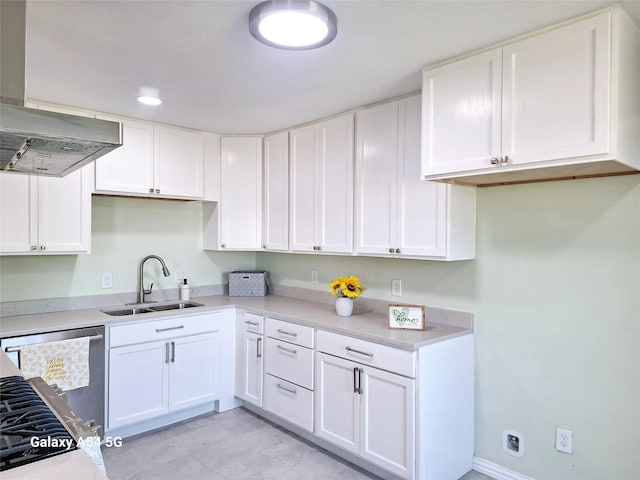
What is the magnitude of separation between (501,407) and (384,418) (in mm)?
714

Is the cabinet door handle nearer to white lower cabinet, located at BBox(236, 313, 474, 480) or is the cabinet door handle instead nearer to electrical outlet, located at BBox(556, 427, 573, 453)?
white lower cabinet, located at BBox(236, 313, 474, 480)

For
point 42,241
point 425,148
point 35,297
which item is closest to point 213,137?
point 42,241

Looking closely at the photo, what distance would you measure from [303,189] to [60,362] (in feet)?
6.73

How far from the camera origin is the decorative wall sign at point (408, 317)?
8.53 ft

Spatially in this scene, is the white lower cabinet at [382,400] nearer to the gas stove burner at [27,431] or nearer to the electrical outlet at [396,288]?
the electrical outlet at [396,288]

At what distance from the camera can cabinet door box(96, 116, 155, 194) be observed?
3133mm

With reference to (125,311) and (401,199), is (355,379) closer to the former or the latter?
(401,199)

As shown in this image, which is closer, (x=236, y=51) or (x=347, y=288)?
(x=236, y=51)

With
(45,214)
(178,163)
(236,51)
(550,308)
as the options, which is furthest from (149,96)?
(550,308)

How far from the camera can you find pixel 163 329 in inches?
124

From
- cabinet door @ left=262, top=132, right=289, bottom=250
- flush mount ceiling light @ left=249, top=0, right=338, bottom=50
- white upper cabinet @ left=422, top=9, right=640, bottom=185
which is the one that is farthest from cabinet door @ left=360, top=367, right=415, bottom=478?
flush mount ceiling light @ left=249, top=0, right=338, bottom=50

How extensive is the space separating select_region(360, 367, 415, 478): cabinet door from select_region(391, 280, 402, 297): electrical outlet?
0.73 meters

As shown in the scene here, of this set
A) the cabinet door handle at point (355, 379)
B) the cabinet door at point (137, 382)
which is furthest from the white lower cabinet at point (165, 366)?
the cabinet door handle at point (355, 379)

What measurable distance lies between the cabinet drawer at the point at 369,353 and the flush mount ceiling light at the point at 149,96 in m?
1.86
